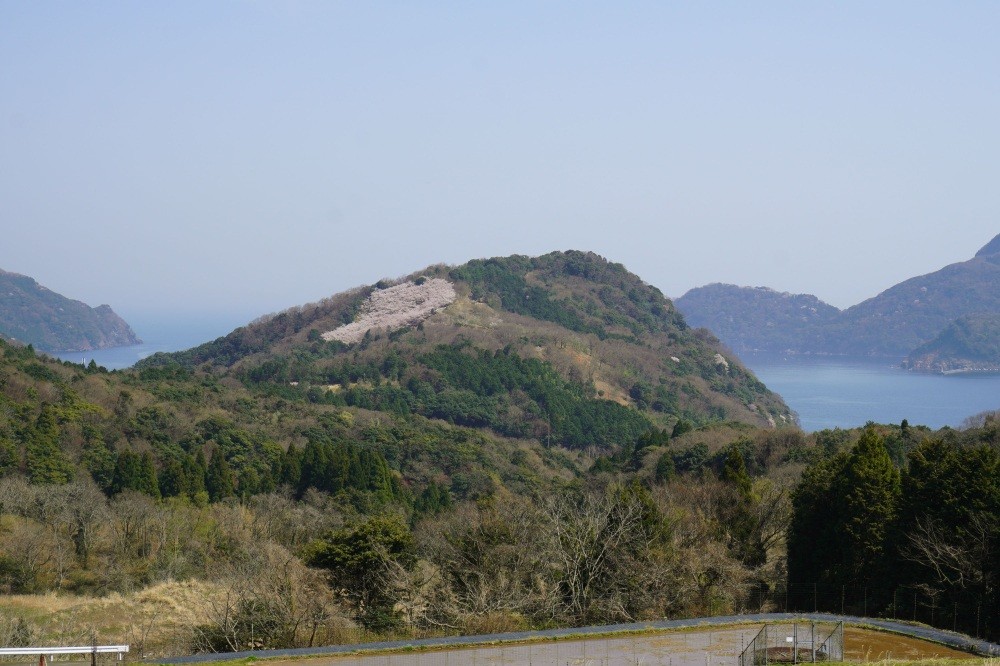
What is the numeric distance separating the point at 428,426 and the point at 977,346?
117020 mm

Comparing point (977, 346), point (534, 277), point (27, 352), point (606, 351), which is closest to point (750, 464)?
point (27, 352)

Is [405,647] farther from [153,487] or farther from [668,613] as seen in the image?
[153,487]

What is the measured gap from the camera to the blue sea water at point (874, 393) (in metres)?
101

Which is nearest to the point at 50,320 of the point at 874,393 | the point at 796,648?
the point at 874,393

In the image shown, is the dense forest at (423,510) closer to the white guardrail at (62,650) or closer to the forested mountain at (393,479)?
the forested mountain at (393,479)

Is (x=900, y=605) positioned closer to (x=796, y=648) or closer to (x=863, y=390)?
(x=796, y=648)

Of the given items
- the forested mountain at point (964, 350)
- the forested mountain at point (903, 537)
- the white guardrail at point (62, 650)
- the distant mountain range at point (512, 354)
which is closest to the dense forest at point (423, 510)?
the forested mountain at point (903, 537)

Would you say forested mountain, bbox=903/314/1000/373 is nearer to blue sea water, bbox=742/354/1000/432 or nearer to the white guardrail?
blue sea water, bbox=742/354/1000/432

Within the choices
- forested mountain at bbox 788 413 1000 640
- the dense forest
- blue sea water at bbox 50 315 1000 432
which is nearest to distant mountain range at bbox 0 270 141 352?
blue sea water at bbox 50 315 1000 432

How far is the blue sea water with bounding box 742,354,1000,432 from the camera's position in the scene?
101m

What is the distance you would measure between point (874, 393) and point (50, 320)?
347 feet

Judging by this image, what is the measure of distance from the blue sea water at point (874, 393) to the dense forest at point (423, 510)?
27990mm

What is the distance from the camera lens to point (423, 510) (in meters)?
43.5

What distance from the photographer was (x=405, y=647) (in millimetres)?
17984
